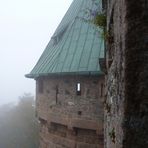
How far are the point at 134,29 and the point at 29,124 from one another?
26.0 m

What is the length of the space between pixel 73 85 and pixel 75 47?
1150 mm

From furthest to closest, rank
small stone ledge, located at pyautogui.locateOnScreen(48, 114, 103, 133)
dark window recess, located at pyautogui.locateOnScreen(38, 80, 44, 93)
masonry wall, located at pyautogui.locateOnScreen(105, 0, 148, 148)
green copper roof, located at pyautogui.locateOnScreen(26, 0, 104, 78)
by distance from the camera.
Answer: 1. dark window recess, located at pyautogui.locateOnScreen(38, 80, 44, 93)
2. green copper roof, located at pyautogui.locateOnScreen(26, 0, 104, 78)
3. small stone ledge, located at pyautogui.locateOnScreen(48, 114, 103, 133)
4. masonry wall, located at pyautogui.locateOnScreen(105, 0, 148, 148)

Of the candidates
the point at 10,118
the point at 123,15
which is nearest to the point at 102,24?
the point at 123,15

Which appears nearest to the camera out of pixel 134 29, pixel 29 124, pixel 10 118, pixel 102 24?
pixel 134 29

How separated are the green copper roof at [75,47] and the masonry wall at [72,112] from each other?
25cm

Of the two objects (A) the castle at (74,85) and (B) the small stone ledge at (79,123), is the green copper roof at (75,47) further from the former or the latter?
(B) the small stone ledge at (79,123)

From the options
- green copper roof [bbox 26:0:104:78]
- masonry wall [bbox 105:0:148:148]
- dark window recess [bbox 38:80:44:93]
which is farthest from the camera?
dark window recess [bbox 38:80:44:93]

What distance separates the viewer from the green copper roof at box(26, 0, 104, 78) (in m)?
8.66

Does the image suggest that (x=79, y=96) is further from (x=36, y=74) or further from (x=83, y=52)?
(x=36, y=74)

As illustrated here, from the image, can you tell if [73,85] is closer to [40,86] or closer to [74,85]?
[74,85]

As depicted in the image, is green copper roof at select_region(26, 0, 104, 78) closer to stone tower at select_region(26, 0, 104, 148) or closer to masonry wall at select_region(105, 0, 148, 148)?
stone tower at select_region(26, 0, 104, 148)

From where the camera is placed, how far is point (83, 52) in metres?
9.09

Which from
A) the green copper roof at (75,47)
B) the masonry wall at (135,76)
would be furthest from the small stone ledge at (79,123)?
the masonry wall at (135,76)

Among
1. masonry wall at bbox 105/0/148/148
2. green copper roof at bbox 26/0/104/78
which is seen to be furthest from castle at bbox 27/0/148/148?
masonry wall at bbox 105/0/148/148
